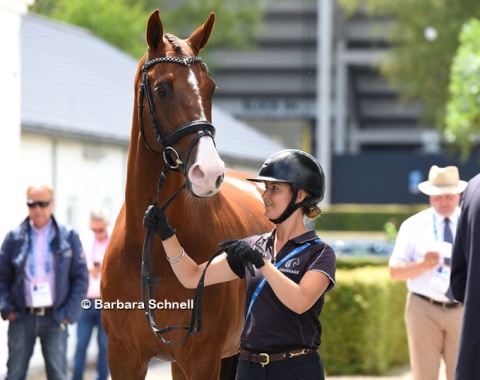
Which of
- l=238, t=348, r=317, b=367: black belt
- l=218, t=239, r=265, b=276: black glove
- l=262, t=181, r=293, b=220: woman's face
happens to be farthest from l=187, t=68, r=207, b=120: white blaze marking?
l=238, t=348, r=317, b=367: black belt

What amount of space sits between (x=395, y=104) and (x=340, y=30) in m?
6.38

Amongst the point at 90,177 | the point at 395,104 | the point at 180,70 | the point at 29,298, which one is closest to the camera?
the point at 180,70

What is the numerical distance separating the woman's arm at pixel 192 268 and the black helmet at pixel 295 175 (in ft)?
1.24

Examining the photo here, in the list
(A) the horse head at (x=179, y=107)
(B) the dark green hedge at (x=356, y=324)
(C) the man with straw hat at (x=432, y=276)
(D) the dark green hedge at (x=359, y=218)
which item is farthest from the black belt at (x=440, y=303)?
(D) the dark green hedge at (x=359, y=218)

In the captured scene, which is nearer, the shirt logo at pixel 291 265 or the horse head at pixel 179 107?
the shirt logo at pixel 291 265

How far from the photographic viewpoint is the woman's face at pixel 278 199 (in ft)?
17.4

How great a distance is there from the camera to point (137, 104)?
5.96 m

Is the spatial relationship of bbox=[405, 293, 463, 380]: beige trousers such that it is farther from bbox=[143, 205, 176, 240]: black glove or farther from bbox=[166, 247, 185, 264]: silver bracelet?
bbox=[143, 205, 176, 240]: black glove

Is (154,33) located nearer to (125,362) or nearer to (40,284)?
(125,362)

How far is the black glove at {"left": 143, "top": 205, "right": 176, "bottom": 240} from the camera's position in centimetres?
558

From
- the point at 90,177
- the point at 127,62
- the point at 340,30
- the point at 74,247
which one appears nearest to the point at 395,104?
A: the point at 340,30

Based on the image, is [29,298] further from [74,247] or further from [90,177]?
[90,177]

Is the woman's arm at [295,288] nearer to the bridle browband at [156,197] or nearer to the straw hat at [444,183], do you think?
the bridle browband at [156,197]

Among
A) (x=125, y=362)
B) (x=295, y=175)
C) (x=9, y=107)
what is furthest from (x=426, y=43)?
(x=295, y=175)
